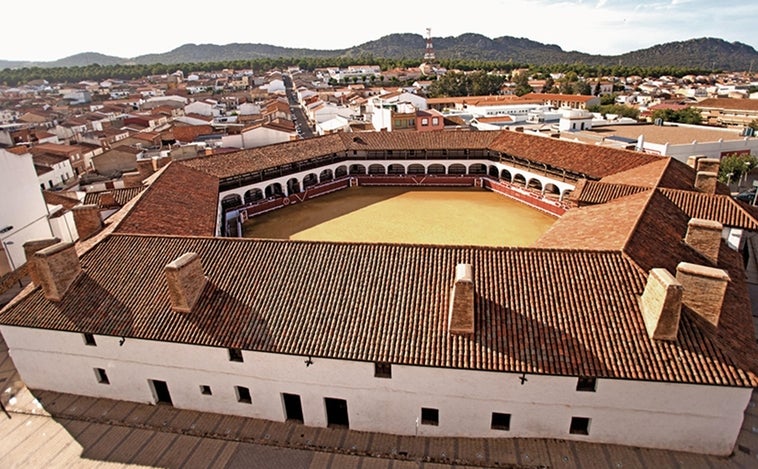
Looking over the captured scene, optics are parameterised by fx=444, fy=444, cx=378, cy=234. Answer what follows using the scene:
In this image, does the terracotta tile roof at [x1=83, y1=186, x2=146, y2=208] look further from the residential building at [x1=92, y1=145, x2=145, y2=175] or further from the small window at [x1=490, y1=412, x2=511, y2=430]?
the small window at [x1=490, y1=412, x2=511, y2=430]

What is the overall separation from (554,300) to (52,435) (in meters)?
19.2

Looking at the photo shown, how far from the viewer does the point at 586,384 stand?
14398mm

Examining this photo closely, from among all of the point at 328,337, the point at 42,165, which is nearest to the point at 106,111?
the point at 42,165

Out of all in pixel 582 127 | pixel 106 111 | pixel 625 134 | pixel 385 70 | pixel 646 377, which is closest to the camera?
pixel 646 377

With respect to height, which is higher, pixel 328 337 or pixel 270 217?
pixel 328 337

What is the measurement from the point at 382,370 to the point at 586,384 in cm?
667

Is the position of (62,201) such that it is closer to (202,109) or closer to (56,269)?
(56,269)

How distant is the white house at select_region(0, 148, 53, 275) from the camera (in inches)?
1099

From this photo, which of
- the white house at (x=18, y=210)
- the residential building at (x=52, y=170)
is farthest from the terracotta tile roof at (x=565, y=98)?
the white house at (x=18, y=210)

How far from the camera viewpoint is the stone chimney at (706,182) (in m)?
28.2

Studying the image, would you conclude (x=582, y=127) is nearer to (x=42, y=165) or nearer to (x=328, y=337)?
(x=328, y=337)

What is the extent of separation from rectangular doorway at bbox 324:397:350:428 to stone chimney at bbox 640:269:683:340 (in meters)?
10.7

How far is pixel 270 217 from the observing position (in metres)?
41.0

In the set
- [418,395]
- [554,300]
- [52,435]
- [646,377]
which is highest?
[554,300]
